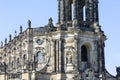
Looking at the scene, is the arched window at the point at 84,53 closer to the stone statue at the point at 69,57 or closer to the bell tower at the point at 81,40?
the bell tower at the point at 81,40

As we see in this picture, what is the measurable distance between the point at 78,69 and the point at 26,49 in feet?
24.4

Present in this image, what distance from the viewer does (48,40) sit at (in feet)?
152

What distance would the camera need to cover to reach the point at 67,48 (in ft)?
145

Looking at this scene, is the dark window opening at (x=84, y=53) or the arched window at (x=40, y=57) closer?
the dark window opening at (x=84, y=53)

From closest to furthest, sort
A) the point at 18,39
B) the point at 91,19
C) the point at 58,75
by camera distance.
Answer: the point at 58,75 → the point at 91,19 → the point at 18,39

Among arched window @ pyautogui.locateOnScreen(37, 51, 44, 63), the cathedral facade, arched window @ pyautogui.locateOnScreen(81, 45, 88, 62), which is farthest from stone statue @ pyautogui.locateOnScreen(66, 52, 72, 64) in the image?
arched window @ pyautogui.locateOnScreen(37, 51, 44, 63)

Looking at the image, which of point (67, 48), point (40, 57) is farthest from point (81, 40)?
point (40, 57)

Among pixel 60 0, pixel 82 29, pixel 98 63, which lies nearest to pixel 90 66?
pixel 98 63

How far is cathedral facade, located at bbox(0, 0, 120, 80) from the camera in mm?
43312

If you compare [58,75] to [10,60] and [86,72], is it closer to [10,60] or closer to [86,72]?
[86,72]

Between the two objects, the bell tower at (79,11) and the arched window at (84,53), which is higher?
the bell tower at (79,11)

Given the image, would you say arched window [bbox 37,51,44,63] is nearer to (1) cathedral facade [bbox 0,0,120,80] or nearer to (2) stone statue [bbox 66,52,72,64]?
(1) cathedral facade [bbox 0,0,120,80]

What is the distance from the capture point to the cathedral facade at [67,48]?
4331 centimetres

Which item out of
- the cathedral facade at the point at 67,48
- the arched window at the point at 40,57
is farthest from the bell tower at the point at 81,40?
the arched window at the point at 40,57
